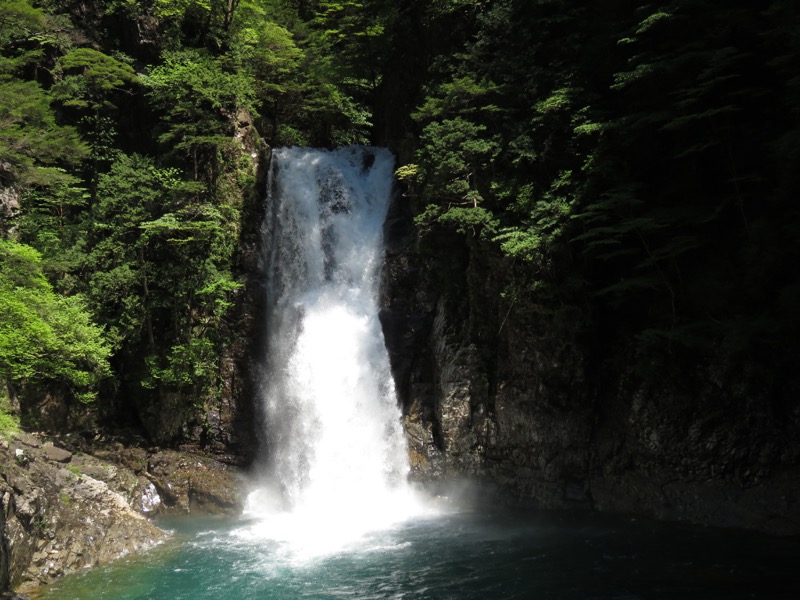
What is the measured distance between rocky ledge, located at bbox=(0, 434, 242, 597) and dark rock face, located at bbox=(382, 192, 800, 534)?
6519mm

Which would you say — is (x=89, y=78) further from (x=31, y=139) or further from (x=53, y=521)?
(x=53, y=521)

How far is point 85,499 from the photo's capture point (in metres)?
12.1

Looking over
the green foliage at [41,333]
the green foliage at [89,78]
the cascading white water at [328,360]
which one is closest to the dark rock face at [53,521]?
the green foliage at [41,333]

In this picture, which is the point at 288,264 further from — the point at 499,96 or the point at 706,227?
the point at 706,227

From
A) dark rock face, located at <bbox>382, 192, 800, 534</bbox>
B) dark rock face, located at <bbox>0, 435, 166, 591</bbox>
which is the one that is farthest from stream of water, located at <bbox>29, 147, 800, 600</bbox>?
dark rock face, located at <bbox>382, 192, 800, 534</bbox>

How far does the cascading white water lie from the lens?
1516 cm

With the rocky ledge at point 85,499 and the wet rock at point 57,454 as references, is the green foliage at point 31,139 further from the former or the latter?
the wet rock at point 57,454

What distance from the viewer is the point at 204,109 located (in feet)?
62.6

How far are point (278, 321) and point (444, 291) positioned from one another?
18.6ft

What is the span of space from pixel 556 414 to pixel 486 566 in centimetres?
448

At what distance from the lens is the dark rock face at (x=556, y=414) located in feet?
33.5

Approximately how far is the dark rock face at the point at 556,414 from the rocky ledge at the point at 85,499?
21.4ft

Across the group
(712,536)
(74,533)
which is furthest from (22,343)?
(712,536)

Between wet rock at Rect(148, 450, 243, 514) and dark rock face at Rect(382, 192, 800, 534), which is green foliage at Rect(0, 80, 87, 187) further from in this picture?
dark rock face at Rect(382, 192, 800, 534)
